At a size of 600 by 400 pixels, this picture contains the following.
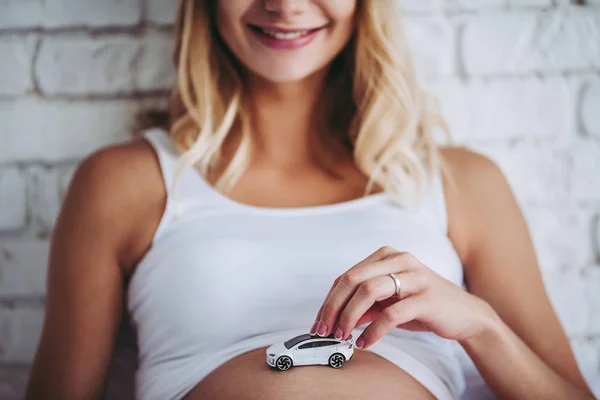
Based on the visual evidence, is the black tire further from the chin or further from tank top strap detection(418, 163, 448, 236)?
the chin

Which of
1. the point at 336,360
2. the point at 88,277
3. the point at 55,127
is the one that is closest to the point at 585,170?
the point at 336,360

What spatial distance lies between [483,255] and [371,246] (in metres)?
0.26

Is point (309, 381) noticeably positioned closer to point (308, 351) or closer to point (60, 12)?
point (308, 351)

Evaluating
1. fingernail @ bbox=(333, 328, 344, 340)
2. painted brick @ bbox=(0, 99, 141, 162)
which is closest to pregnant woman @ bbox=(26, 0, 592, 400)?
fingernail @ bbox=(333, 328, 344, 340)

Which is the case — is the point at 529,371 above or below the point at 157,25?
below

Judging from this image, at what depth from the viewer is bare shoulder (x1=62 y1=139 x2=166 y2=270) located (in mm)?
1093

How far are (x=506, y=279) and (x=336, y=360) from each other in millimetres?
452

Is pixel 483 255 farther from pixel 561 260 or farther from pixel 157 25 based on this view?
pixel 157 25

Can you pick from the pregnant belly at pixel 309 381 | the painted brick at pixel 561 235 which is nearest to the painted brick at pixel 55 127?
the pregnant belly at pixel 309 381

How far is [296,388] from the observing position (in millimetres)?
830

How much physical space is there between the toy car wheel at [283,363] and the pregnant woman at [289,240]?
15 mm

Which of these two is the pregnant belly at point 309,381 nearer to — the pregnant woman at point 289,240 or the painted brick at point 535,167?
the pregnant woman at point 289,240

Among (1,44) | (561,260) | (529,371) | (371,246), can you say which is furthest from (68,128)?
(561,260)

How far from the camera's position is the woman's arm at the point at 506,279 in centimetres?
100
